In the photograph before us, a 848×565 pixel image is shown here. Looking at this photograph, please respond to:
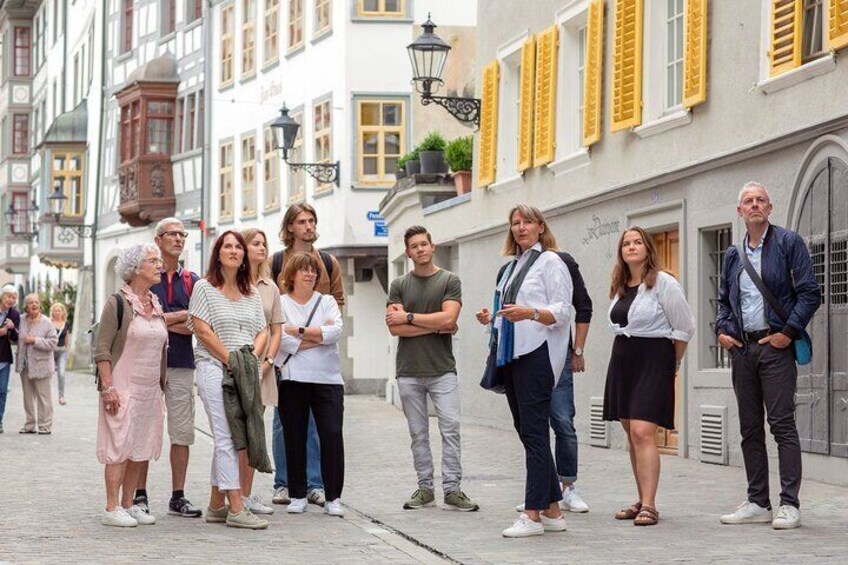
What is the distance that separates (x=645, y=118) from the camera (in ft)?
57.8

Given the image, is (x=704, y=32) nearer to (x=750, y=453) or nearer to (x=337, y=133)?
(x=750, y=453)

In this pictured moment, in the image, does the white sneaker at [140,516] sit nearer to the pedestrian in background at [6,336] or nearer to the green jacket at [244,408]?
the green jacket at [244,408]

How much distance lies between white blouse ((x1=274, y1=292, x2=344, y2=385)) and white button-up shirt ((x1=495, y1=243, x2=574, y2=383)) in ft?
4.82

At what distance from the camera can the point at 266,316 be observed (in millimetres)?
11273

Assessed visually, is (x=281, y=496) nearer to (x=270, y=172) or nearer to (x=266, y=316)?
(x=266, y=316)

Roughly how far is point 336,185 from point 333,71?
83.7 inches

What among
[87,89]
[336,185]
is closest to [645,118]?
[336,185]

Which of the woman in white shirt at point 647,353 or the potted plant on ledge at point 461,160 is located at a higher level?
the potted plant on ledge at point 461,160

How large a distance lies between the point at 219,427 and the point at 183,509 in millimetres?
870

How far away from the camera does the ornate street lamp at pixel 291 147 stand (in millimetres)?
31141

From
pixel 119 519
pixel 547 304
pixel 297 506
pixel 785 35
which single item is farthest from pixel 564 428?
pixel 785 35

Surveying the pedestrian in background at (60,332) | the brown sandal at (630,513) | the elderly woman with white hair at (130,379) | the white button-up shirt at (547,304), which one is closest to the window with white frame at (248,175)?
the pedestrian in background at (60,332)

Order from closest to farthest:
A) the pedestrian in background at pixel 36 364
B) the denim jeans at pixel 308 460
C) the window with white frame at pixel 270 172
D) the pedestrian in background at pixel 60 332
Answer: the denim jeans at pixel 308 460 < the pedestrian in background at pixel 36 364 < the pedestrian in background at pixel 60 332 < the window with white frame at pixel 270 172

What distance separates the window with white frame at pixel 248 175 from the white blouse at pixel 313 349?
2725 cm
